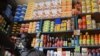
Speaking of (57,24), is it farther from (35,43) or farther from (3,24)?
(3,24)

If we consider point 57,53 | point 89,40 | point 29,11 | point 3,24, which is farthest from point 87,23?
point 3,24

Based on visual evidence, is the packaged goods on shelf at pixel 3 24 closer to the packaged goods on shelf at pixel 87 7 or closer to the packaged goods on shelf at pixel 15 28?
the packaged goods on shelf at pixel 15 28

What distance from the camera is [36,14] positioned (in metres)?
4.02

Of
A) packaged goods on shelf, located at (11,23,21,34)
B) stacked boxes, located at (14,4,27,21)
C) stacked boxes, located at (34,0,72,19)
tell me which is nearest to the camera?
stacked boxes, located at (34,0,72,19)

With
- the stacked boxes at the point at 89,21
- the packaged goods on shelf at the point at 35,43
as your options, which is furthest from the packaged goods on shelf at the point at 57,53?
the stacked boxes at the point at 89,21

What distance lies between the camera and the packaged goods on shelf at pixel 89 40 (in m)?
3.38

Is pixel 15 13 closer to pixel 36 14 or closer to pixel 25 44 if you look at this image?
pixel 36 14

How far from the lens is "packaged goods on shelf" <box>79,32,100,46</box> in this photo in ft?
11.1

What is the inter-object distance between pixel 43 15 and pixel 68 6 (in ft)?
1.78

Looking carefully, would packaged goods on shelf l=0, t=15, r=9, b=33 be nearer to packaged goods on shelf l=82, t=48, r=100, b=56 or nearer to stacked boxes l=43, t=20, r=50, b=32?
stacked boxes l=43, t=20, r=50, b=32

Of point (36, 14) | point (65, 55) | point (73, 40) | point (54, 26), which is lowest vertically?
point (65, 55)

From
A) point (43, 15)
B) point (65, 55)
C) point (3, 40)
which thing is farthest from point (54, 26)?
point (3, 40)

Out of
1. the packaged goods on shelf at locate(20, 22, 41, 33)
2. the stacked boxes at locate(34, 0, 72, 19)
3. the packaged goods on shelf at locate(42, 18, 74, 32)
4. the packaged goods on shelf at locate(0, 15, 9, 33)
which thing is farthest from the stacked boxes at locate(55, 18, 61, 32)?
the packaged goods on shelf at locate(0, 15, 9, 33)

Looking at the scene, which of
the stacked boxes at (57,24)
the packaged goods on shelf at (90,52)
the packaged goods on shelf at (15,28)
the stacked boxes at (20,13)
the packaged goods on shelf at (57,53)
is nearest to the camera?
the packaged goods on shelf at (90,52)
